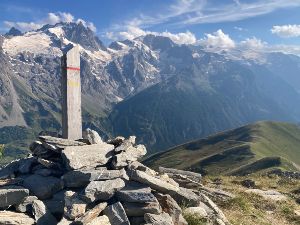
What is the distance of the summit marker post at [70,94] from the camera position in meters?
29.0

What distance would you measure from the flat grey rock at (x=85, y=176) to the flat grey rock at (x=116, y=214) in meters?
2.12

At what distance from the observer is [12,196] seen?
20906mm

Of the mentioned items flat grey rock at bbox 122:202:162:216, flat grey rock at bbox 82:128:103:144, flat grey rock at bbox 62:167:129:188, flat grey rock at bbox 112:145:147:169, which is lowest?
flat grey rock at bbox 122:202:162:216

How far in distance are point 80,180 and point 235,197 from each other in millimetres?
12033

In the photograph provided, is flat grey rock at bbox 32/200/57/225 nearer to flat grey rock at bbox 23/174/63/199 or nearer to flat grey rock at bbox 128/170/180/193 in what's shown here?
flat grey rock at bbox 23/174/63/199

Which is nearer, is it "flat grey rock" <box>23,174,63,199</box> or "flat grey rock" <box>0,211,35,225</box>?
"flat grey rock" <box>0,211,35,225</box>

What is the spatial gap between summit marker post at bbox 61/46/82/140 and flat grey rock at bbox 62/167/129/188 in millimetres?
7298

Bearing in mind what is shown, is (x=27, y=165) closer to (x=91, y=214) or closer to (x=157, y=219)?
(x=91, y=214)

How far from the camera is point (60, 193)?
72.8 ft

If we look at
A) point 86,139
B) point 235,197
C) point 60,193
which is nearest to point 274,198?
point 235,197

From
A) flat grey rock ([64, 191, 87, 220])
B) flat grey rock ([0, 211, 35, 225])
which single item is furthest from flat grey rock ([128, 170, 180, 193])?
flat grey rock ([0, 211, 35, 225])

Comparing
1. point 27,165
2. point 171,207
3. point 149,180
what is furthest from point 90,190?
point 27,165

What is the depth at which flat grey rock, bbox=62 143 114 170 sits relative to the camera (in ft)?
74.8

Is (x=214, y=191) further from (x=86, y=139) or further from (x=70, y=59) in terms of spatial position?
(x=70, y=59)
